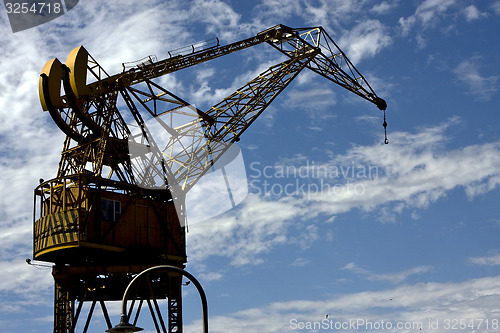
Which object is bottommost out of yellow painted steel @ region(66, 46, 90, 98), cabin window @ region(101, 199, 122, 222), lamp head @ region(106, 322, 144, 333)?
lamp head @ region(106, 322, 144, 333)

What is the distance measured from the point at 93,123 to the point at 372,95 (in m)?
37.4

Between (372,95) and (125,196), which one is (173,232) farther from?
(372,95)

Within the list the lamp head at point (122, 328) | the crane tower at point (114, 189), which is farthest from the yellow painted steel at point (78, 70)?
the lamp head at point (122, 328)

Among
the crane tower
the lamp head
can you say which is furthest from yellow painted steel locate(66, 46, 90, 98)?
the lamp head

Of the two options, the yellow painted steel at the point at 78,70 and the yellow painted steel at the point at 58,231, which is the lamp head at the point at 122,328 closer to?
the yellow painted steel at the point at 58,231

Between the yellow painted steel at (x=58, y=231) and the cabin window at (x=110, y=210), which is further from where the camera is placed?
the cabin window at (x=110, y=210)

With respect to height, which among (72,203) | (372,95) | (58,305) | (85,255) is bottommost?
(58,305)

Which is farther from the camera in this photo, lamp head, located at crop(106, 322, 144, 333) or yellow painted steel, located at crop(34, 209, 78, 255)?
yellow painted steel, located at crop(34, 209, 78, 255)

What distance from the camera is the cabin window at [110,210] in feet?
195

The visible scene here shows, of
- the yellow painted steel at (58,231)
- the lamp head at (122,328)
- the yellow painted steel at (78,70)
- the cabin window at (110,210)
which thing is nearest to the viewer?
the lamp head at (122,328)

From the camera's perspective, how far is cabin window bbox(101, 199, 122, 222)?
59344 mm

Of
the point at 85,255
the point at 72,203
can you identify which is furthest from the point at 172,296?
the point at 72,203

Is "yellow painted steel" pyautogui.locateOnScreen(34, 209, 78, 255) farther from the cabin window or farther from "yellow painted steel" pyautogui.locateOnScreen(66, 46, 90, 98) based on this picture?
"yellow painted steel" pyautogui.locateOnScreen(66, 46, 90, 98)

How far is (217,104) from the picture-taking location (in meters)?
71.6
